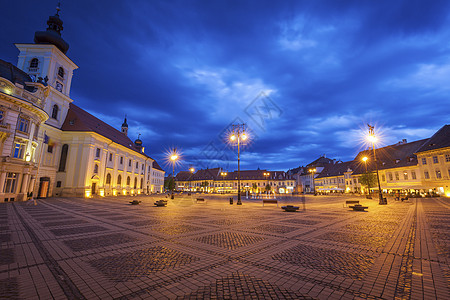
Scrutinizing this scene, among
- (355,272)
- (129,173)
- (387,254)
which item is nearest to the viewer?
(355,272)

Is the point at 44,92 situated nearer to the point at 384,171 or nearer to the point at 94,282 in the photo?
the point at 94,282

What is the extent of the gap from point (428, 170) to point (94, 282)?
191ft

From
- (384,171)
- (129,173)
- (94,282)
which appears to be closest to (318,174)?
(384,171)

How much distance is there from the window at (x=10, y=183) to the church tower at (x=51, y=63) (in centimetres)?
1439

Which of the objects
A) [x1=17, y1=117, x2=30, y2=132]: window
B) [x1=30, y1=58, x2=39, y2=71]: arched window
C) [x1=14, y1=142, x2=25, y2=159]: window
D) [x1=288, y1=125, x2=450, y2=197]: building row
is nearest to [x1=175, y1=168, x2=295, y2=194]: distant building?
[x1=288, y1=125, x2=450, y2=197]: building row

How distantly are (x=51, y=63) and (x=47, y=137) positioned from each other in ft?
45.4

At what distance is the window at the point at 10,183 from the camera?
22466 mm

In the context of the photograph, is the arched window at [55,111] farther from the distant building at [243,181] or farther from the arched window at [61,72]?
the distant building at [243,181]

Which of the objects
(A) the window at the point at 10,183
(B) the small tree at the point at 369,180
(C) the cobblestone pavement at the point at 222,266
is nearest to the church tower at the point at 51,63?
(A) the window at the point at 10,183

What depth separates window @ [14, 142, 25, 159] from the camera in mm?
23441

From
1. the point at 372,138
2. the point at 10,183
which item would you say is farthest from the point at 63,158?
the point at 372,138

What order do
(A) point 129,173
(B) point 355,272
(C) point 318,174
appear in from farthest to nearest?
(C) point 318,174, (A) point 129,173, (B) point 355,272

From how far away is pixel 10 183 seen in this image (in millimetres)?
22922

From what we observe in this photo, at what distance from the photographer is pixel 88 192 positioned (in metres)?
35.6
